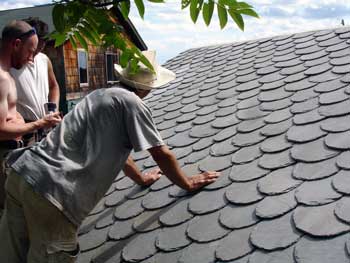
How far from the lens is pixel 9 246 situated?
8.76 ft

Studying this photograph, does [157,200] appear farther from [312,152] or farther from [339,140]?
[339,140]

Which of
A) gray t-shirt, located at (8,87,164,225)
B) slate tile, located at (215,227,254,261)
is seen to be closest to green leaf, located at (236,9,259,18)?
gray t-shirt, located at (8,87,164,225)

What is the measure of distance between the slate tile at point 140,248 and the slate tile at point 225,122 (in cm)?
128

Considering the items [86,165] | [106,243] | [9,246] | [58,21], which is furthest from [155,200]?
[58,21]

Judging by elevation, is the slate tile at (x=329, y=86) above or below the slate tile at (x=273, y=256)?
above

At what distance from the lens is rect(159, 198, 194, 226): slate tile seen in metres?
2.58

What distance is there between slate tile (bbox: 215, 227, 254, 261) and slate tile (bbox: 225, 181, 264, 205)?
0.24 meters

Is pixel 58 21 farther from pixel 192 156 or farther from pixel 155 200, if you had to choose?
pixel 192 156

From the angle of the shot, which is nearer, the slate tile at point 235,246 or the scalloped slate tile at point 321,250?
the scalloped slate tile at point 321,250

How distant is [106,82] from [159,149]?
696 inches

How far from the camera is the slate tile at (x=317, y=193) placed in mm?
2129

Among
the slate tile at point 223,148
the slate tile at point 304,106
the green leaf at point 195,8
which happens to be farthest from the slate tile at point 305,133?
the green leaf at point 195,8

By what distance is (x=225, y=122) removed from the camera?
11.9ft

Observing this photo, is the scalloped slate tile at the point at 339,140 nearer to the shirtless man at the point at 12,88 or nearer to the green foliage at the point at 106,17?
the green foliage at the point at 106,17
